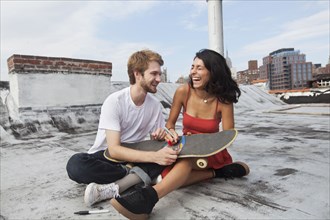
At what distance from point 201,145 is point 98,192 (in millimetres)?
683

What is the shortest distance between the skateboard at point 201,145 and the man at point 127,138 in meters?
0.08

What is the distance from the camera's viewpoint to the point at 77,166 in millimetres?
1703

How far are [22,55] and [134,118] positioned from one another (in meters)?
3.94

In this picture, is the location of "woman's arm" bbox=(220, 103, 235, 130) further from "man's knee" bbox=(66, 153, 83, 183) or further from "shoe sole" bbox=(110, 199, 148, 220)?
"man's knee" bbox=(66, 153, 83, 183)

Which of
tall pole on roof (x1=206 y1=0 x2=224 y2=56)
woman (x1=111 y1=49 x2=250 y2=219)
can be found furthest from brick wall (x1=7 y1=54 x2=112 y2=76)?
tall pole on roof (x1=206 y1=0 x2=224 y2=56)

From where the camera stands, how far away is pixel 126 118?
181 cm

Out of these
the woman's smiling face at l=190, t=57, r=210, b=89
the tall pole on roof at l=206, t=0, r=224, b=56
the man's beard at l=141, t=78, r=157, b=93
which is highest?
the tall pole on roof at l=206, t=0, r=224, b=56

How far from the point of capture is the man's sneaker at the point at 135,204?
1289 millimetres

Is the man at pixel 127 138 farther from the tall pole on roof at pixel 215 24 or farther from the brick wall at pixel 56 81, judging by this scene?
the tall pole on roof at pixel 215 24

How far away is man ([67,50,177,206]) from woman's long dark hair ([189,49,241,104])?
36 centimetres

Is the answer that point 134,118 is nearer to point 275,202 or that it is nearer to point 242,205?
point 242,205

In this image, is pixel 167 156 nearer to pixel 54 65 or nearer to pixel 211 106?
pixel 211 106

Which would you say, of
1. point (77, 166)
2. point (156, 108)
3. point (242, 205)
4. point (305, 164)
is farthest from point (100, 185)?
point (305, 164)

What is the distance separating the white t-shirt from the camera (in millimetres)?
1703
